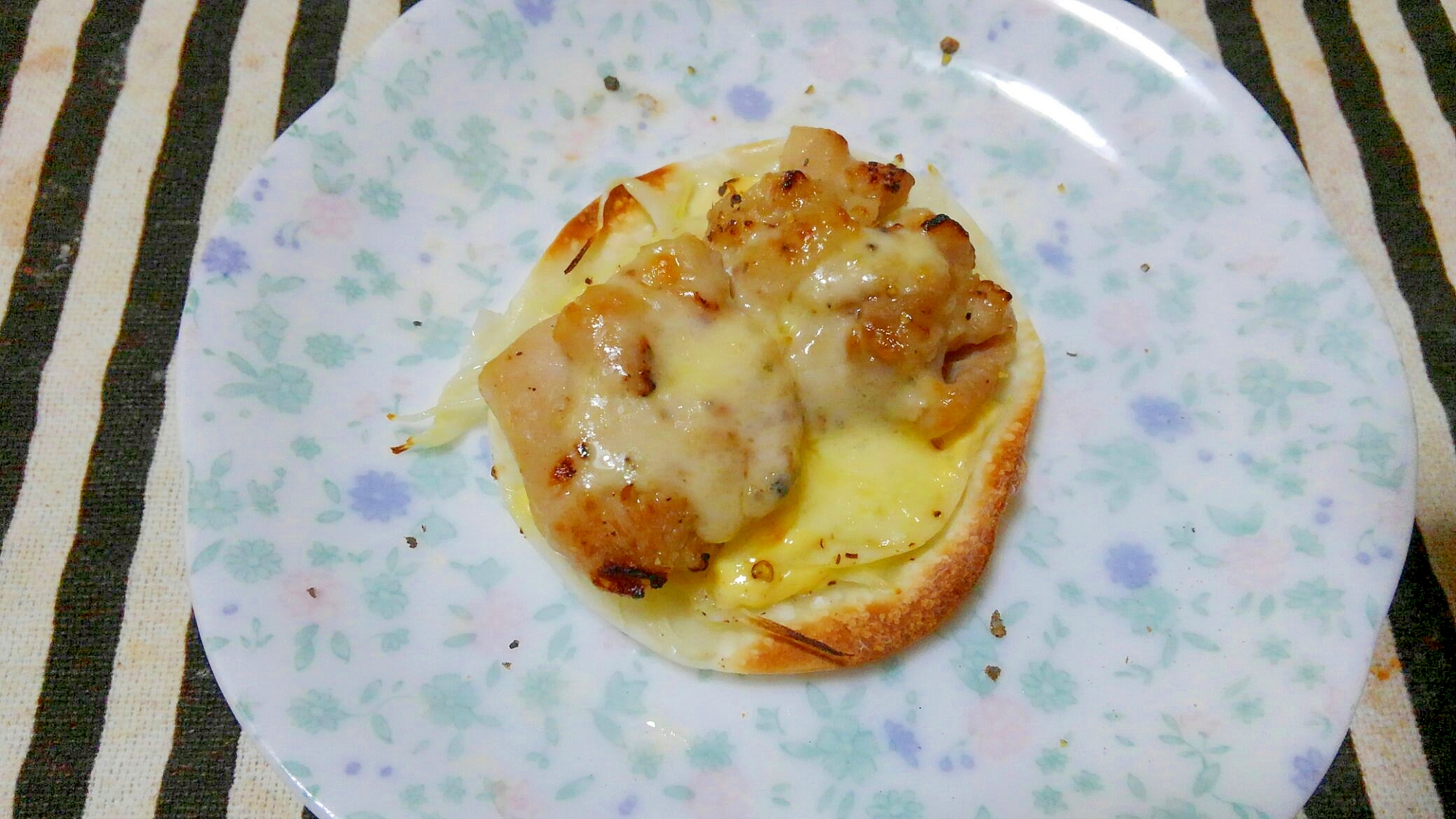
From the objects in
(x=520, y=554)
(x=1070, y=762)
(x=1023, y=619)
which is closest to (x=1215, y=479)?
(x=1023, y=619)

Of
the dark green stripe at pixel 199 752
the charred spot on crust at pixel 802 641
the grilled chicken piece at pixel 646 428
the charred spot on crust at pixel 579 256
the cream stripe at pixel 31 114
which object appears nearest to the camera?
the grilled chicken piece at pixel 646 428

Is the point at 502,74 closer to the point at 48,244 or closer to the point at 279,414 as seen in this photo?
the point at 279,414

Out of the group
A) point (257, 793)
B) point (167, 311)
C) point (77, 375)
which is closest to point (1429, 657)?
point (257, 793)

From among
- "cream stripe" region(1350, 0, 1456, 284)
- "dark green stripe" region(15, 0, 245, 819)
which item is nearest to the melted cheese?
"dark green stripe" region(15, 0, 245, 819)

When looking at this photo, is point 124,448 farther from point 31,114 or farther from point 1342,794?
point 1342,794

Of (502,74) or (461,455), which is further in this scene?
(502,74)

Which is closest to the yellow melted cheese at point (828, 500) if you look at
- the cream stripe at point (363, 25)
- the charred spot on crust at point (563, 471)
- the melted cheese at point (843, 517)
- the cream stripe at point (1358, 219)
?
the melted cheese at point (843, 517)

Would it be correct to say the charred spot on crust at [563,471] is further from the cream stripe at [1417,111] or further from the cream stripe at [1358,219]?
the cream stripe at [1417,111]
